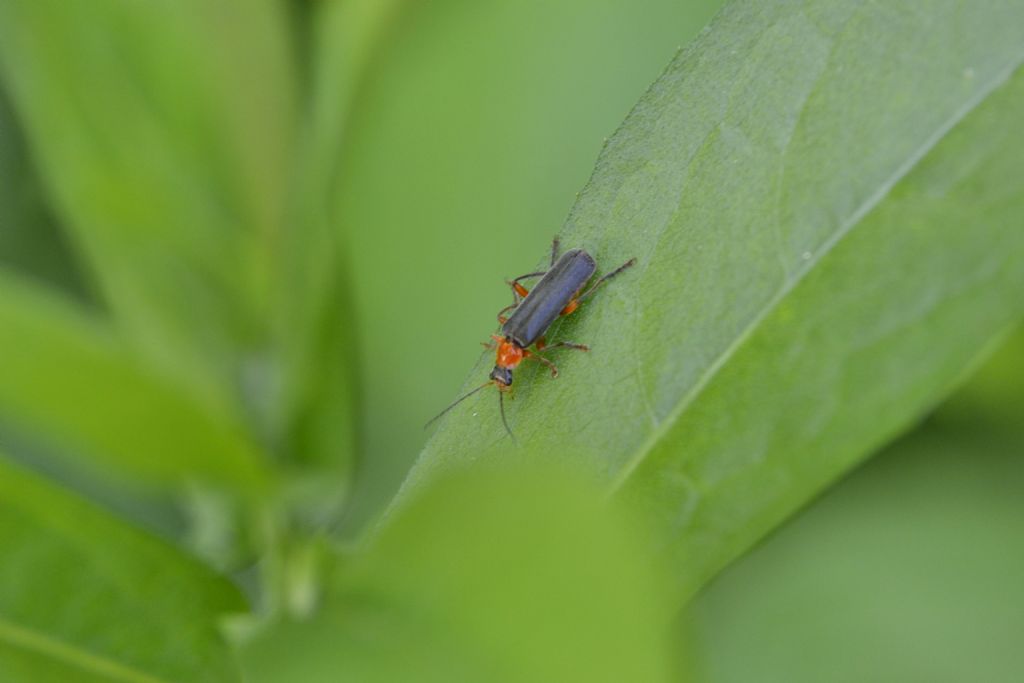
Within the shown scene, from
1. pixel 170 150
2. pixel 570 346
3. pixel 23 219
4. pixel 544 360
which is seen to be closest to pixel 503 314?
pixel 544 360

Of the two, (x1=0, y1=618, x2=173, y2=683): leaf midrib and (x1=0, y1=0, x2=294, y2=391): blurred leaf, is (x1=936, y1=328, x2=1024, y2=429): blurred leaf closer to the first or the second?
(x1=0, y1=0, x2=294, y2=391): blurred leaf

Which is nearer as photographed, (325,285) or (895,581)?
(325,285)

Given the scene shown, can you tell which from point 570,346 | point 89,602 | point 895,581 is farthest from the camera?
point 895,581

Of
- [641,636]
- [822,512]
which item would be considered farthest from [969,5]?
[822,512]

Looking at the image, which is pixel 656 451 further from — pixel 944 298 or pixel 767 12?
pixel 767 12

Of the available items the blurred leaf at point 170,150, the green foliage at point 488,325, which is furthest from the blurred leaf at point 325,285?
the blurred leaf at point 170,150

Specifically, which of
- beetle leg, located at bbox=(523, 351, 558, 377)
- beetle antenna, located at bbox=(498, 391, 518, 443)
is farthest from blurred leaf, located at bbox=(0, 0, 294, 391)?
beetle antenna, located at bbox=(498, 391, 518, 443)

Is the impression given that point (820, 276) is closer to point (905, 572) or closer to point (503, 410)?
point (503, 410)
